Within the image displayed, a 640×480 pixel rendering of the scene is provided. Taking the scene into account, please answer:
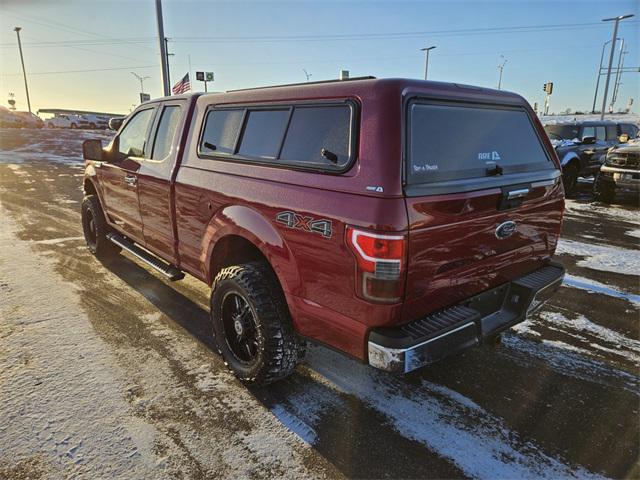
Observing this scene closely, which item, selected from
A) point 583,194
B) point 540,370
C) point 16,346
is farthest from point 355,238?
point 583,194

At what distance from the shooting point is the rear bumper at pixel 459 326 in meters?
2.07

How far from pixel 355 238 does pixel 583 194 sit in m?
11.6

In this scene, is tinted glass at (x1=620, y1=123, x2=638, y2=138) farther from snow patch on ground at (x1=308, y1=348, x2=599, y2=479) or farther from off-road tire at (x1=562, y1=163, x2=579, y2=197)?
snow patch on ground at (x1=308, y1=348, x2=599, y2=479)

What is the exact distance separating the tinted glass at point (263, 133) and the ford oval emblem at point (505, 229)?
1.46 meters

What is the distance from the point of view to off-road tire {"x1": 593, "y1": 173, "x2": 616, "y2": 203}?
946 centimetres

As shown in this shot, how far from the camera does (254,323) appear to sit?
282 centimetres

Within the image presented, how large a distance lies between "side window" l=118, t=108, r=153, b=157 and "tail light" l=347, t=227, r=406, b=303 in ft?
9.93

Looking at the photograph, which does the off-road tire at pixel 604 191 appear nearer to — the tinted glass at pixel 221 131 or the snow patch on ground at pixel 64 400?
the tinted glass at pixel 221 131

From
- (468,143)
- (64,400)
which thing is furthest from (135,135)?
(468,143)

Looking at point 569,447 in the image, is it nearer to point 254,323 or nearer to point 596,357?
point 596,357

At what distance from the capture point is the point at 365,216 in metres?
2.02

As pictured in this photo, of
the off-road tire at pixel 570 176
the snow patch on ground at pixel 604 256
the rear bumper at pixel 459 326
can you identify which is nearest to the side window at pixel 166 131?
the rear bumper at pixel 459 326

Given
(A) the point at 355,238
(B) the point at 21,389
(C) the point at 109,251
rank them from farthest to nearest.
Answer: (C) the point at 109,251 → (B) the point at 21,389 → (A) the point at 355,238

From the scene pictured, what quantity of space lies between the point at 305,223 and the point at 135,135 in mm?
3077
